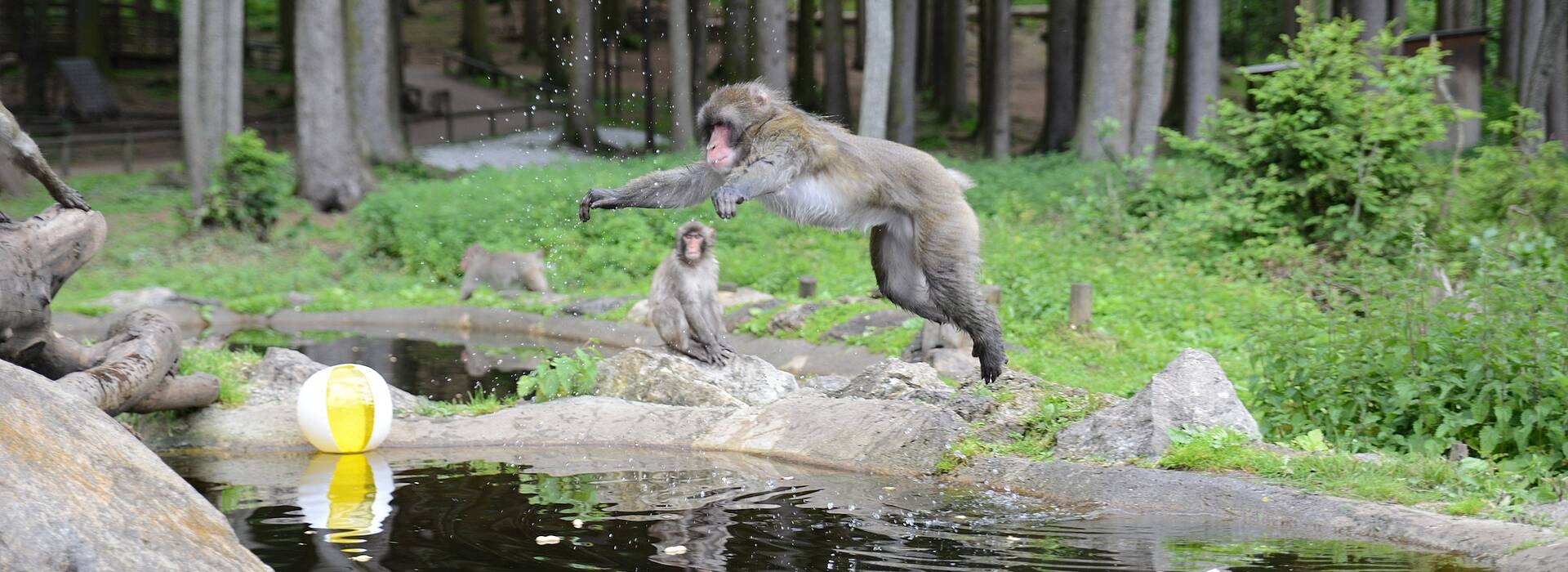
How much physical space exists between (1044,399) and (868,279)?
23.5 feet

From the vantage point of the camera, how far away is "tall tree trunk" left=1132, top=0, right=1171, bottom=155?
19.6 metres

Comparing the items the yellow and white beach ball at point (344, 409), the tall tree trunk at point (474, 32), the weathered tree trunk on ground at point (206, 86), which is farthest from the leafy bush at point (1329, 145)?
the tall tree trunk at point (474, 32)

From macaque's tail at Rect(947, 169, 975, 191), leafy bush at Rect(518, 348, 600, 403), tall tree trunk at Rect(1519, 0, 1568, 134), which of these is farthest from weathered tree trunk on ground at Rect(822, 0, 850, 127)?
macaque's tail at Rect(947, 169, 975, 191)

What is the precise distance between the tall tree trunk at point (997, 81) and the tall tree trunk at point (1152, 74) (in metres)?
4.48

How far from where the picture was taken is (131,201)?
20984mm

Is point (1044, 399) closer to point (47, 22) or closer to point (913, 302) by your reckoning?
point (913, 302)

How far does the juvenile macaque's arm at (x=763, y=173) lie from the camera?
20.3 ft

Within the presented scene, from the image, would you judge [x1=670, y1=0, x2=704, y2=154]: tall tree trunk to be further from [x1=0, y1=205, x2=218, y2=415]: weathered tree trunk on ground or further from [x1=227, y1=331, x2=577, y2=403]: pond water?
[x1=0, y1=205, x2=218, y2=415]: weathered tree trunk on ground

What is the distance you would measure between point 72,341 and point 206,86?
42.7 ft

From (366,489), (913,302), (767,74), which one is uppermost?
(767,74)

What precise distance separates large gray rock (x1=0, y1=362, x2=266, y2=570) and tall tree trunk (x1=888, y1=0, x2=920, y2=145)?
18.8 metres

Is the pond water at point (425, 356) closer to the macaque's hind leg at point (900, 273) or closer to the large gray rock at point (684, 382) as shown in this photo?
the large gray rock at point (684, 382)

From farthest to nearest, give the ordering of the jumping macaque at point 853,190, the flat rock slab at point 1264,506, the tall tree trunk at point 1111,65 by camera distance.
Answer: the tall tree trunk at point 1111,65 → the jumping macaque at point 853,190 → the flat rock slab at point 1264,506

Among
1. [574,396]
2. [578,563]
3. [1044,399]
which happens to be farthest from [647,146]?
[578,563]
